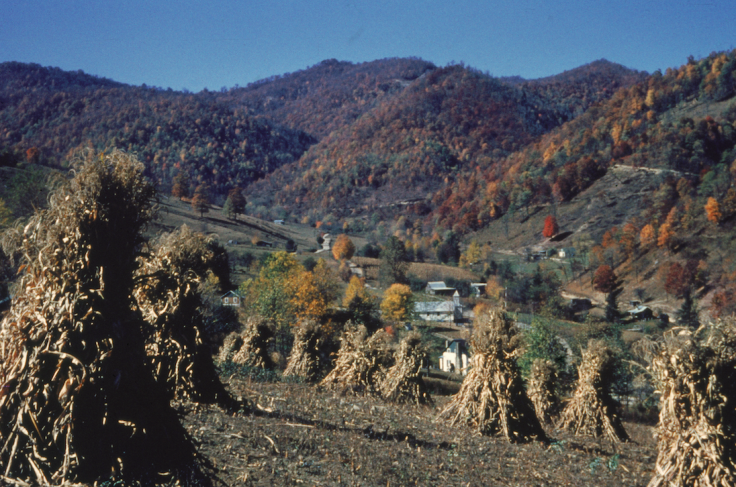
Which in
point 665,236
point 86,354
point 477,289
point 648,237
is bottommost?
point 86,354

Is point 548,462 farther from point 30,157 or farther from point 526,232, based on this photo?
point 526,232

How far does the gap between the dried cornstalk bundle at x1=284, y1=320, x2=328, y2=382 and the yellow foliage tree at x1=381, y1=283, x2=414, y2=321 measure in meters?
43.9

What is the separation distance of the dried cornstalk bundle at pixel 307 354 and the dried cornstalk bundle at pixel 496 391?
7516mm

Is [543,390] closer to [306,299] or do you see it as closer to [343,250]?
[306,299]

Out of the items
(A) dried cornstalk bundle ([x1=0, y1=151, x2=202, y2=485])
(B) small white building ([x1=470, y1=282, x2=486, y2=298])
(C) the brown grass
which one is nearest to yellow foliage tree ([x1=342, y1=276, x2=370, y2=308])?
(B) small white building ([x1=470, y1=282, x2=486, y2=298])

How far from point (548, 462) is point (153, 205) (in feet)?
27.9

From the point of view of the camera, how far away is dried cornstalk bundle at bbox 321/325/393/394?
1509cm

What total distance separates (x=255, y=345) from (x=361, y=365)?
5.12 m

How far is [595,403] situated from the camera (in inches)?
548

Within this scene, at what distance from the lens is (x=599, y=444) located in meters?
12.4

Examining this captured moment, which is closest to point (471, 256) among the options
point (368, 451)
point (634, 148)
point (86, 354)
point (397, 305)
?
point (397, 305)

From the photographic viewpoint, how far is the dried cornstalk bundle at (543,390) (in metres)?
15.9

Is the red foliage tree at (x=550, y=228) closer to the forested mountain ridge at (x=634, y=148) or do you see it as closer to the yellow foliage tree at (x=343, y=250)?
the forested mountain ridge at (x=634, y=148)

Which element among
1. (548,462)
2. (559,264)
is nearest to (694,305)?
(559,264)
